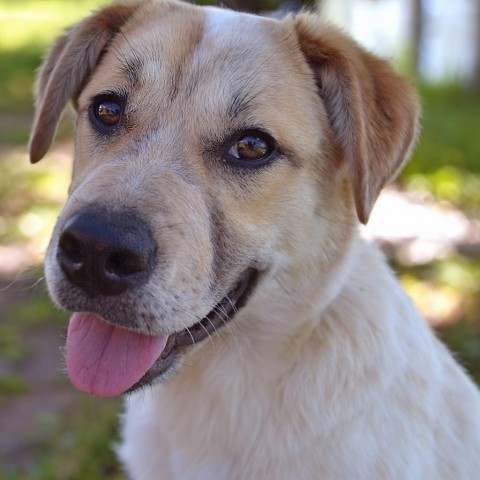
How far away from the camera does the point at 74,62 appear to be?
11.4 ft

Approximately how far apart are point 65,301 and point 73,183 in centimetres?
61

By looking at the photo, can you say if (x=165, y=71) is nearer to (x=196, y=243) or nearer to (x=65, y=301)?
(x=196, y=243)

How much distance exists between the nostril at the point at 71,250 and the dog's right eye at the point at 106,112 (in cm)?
67

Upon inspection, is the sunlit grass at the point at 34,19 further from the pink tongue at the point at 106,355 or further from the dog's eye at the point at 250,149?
the pink tongue at the point at 106,355

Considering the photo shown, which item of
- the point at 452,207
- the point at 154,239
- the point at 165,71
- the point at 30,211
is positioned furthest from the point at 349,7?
the point at 154,239

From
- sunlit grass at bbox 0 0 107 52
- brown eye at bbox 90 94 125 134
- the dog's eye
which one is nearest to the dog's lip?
the dog's eye

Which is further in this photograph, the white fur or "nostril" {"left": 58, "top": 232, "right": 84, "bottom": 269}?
the white fur

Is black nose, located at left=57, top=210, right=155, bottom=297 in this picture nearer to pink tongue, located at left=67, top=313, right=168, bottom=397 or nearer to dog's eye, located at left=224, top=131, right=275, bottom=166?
pink tongue, located at left=67, top=313, right=168, bottom=397

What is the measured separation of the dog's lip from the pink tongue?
29 mm

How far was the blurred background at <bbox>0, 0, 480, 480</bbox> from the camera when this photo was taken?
4.81m

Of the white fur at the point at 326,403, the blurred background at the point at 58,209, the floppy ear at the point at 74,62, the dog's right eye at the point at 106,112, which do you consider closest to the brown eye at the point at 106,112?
the dog's right eye at the point at 106,112

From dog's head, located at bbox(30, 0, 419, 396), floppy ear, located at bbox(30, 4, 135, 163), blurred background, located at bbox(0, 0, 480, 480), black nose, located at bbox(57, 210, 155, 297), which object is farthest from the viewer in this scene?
blurred background, located at bbox(0, 0, 480, 480)

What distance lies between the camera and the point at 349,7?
9.46 meters

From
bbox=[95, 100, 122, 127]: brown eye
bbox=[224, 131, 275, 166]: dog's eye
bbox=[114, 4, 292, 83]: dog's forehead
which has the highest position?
bbox=[114, 4, 292, 83]: dog's forehead
